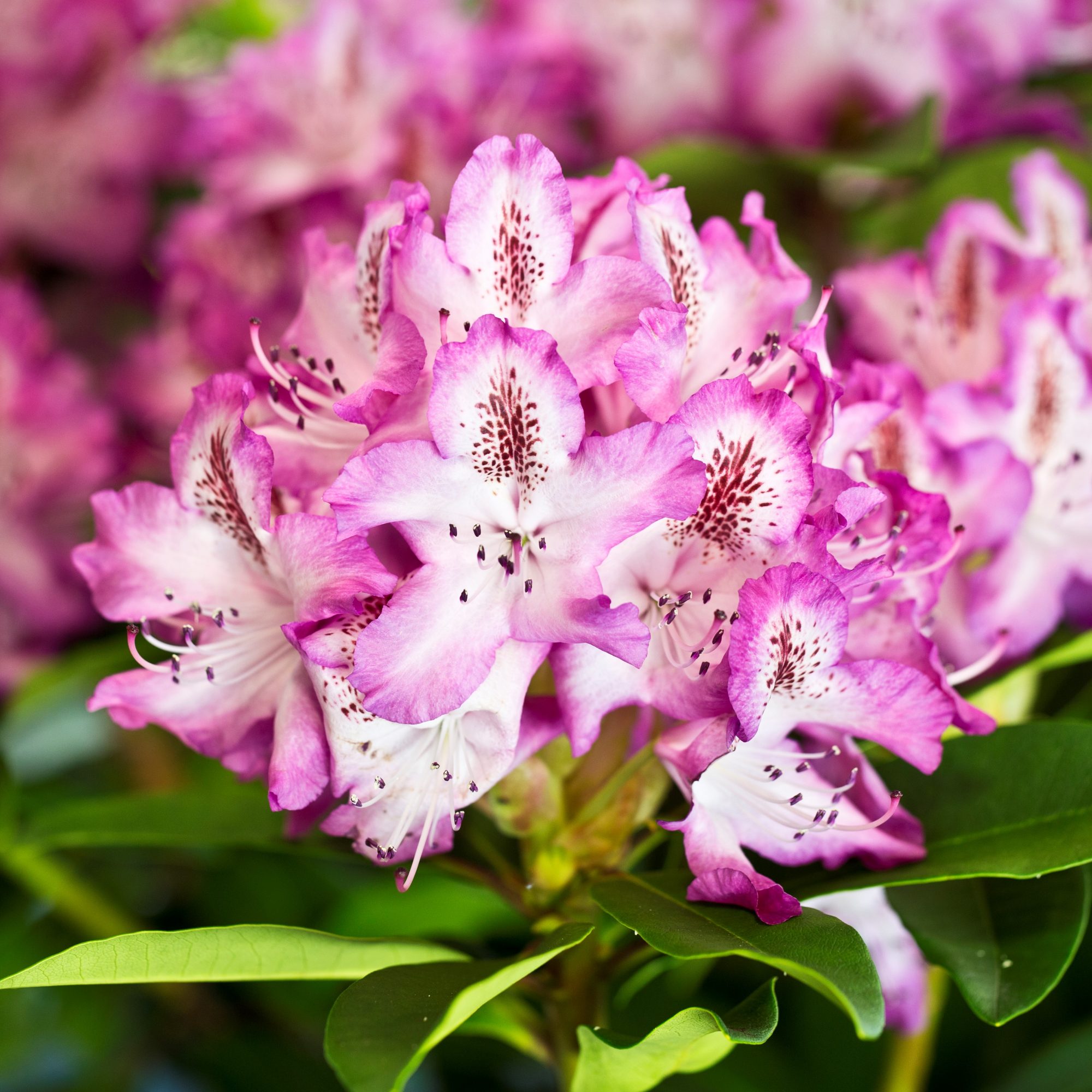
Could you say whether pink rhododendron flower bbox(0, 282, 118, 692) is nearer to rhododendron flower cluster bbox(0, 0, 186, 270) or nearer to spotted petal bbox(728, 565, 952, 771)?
rhododendron flower cluster bbox(0, 0, 186, 270)

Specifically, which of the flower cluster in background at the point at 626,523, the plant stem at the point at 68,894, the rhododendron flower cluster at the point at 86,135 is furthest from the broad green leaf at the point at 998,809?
the rhododendron flower cluster at the point at 86,135

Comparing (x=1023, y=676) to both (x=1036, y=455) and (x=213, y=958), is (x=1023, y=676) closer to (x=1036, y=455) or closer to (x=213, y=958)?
(x=1036, y=455)

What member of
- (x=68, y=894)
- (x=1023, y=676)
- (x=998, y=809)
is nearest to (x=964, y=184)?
(x=1023, y=676)

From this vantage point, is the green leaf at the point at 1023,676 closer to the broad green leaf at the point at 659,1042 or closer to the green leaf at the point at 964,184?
the broad green leaf at the point at 659,1042

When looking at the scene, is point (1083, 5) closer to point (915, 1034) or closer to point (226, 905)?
point (915, 1034)

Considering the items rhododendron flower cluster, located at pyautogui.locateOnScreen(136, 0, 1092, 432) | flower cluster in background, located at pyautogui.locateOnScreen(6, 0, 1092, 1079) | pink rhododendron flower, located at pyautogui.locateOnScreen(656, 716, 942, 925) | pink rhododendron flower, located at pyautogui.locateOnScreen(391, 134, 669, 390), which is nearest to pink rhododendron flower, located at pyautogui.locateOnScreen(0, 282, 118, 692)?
rhododendron flower cluster, located at pyautogui.locateOnScreen(136, 0, 1092, 432)

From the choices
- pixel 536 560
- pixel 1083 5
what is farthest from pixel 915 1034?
pixel 1083 5

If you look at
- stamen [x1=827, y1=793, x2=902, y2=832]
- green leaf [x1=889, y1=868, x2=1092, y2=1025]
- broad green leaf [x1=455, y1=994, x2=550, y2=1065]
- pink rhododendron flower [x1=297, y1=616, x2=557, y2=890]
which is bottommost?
broad green leaf [x1=455, y1=994, x2=550, y2=1065]

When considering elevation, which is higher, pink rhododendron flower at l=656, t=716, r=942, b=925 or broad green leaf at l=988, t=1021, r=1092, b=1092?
pink rhododendron flower at l=656, t=716, r=942, b=925
